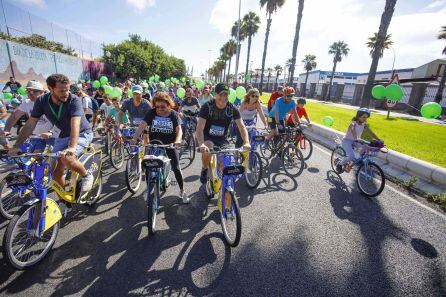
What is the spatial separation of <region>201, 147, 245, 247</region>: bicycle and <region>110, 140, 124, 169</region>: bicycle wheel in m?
3.47

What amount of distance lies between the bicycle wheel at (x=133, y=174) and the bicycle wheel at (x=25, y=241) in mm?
1691

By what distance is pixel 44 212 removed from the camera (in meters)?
2.88

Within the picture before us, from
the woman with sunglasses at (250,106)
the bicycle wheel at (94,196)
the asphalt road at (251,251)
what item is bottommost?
the asphalt road at (251,251)

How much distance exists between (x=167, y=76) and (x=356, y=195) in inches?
2112

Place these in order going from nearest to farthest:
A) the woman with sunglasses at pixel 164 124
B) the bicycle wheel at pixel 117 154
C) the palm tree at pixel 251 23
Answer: the woman with sunglasses at pixel 164 124 → the bicycle wheel at pixel 117 154 → the palm tree at pixel 251 23

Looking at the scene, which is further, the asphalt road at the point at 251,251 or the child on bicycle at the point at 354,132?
the child on bicycle at the point at 354,132

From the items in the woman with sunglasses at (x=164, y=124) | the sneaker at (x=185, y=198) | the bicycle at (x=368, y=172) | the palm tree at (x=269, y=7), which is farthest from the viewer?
the palm tree at (x=269, y=7)

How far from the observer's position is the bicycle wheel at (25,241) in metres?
2.51

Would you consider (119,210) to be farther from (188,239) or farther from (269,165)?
(269,165)

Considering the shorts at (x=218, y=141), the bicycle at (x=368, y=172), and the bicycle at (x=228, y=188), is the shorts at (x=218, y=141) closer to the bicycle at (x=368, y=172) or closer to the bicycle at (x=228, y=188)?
the bicycle at (x=228, y=188)

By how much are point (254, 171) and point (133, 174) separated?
284cm

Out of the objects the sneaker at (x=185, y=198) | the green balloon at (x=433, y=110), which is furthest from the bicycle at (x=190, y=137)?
the green balloon at (x=433, y=110)

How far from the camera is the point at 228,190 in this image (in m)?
3.28

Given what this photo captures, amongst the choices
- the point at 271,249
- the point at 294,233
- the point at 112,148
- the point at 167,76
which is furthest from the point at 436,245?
the point at 167,76
